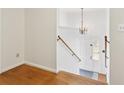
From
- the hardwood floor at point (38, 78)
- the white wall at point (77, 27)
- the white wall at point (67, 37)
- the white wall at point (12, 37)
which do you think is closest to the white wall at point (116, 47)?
the hardwood floor at point (38, 78)

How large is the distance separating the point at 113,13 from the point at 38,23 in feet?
6.30

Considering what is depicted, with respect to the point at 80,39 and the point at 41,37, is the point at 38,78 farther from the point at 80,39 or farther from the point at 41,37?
the point at 80,39

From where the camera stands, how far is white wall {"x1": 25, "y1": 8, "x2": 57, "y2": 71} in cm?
351

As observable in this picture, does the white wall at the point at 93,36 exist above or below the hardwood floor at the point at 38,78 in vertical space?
above

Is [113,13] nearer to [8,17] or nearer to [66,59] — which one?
[66,59]

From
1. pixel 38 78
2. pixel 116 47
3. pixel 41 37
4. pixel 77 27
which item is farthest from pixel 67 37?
pixel 116 47

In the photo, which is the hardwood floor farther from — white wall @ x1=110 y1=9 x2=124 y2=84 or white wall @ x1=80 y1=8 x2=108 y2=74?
white wall @ x1=80 y1=8 x2=108 y2=74

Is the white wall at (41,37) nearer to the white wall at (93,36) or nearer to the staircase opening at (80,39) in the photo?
the staircase opening at (80,39)

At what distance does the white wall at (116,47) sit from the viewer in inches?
90.5

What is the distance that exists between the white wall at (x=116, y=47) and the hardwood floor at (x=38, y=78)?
567 millimetres

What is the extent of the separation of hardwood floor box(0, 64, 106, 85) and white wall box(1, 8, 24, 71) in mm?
255

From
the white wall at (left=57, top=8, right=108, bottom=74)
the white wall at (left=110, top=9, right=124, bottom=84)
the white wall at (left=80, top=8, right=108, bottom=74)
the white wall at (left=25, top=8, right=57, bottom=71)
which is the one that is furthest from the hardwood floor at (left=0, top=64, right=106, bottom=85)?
the white wall at (left=80, top=8, right=108, bottom=74)

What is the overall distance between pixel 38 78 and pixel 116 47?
5.76 feet

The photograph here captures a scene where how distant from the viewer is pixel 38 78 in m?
3.28
